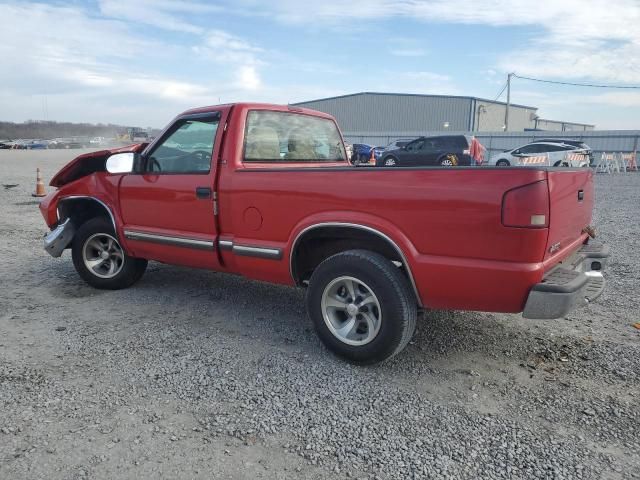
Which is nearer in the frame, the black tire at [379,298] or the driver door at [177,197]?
the black tire at [379,298]

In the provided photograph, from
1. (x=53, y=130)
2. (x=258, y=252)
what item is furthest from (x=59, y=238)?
(x=53, y=130)

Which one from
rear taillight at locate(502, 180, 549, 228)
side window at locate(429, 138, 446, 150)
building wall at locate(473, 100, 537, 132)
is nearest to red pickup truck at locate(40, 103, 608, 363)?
rear taillight at locate(502, 180, 549, 228)

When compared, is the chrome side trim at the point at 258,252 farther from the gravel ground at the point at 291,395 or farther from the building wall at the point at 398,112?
the building wall at the point at 398,112

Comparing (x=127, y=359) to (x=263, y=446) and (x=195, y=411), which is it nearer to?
(x=195, y=411)

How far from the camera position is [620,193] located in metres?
14.8

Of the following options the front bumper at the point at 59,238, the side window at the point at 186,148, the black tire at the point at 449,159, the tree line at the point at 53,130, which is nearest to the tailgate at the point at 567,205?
the side window at the point at 186,148

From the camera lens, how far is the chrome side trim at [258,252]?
3760 millimetres

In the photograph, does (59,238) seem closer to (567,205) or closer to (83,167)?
(83,167)

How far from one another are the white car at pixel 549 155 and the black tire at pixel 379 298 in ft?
67.7

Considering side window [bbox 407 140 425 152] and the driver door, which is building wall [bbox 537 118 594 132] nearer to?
side window [bbox 407 140 425 152]

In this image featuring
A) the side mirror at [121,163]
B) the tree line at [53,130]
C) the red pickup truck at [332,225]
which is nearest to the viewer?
the red pickup truck at [332,225]

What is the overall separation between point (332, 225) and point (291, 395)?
3.75 feet

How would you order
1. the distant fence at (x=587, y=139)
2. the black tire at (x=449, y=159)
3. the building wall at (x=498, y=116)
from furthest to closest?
the building wall at (x=498, y=116)
the distant fence at (x=587, y=139)
the black tire at (x=449, y=159)

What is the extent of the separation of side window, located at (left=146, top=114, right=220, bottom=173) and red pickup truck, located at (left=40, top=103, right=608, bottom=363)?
13 mm
